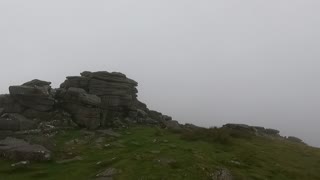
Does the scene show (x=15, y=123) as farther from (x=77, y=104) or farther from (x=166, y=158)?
(x=166, y=158)

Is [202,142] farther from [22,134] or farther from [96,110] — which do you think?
[22,134]

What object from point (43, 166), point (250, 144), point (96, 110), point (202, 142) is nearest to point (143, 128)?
point (96, 110)

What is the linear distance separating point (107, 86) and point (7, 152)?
973 inches

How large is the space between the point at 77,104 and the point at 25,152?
61.0 feet

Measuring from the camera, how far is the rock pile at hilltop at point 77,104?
187ft

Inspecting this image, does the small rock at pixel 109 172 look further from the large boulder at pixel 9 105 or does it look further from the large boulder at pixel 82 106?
the large boulder at pixel 9 105

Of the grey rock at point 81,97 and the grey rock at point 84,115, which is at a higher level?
the grey rock at point 81,97

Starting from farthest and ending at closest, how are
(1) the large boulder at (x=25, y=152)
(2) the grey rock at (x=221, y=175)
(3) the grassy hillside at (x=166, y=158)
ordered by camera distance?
(1) the large boulder at (x=25, y=152), (3) the grassy hillside at (x=166, y=158), (2) the grey rock at (x=221, y=175)

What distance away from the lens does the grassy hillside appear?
121 feet

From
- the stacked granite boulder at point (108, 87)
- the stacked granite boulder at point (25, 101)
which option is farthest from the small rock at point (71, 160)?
the stacked granite boulder at point (108, 87)

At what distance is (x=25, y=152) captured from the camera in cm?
4169

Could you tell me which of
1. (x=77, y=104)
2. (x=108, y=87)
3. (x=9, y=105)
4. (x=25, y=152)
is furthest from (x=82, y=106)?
(x=25, y=152)

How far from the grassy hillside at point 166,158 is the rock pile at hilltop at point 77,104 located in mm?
4539

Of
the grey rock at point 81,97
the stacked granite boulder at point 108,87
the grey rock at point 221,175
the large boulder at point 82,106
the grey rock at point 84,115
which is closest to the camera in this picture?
the grey rock at point 221,175
